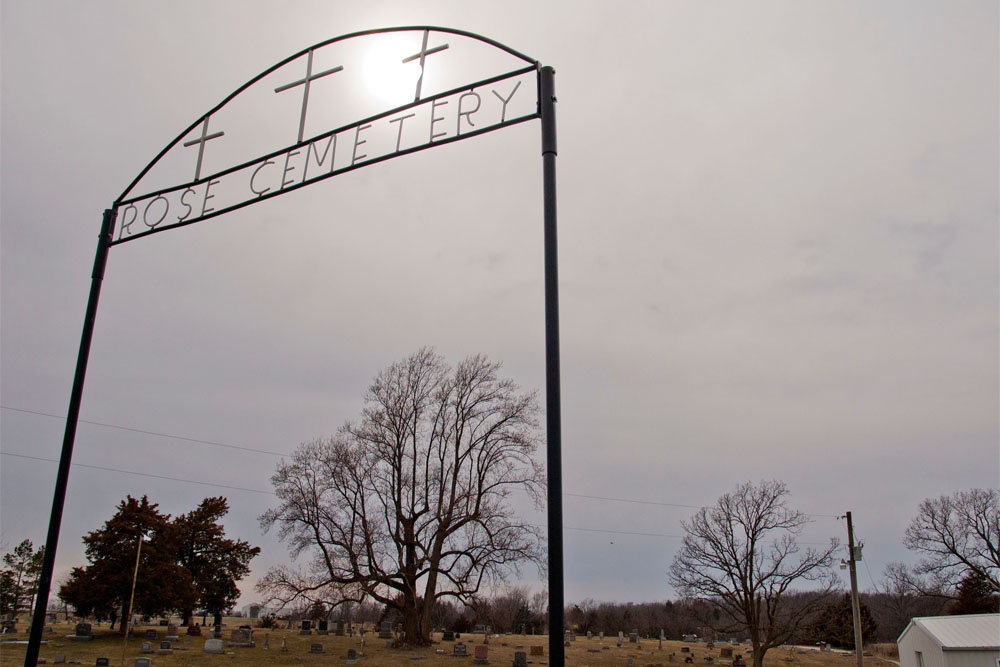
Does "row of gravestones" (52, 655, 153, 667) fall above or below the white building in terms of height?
below

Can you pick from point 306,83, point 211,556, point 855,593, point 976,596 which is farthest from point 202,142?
point 976,596

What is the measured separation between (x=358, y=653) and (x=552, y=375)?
1330 inches

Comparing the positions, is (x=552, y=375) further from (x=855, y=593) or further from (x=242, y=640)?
(x=242, y=640)

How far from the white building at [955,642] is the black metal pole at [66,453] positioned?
32516 mm

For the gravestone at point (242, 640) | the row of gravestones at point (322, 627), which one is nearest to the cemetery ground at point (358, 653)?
the gravestone at point (242, 640)

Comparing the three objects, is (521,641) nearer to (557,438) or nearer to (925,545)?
(925,545)

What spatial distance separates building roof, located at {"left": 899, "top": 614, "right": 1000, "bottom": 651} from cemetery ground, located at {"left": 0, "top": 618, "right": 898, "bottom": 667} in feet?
34.5

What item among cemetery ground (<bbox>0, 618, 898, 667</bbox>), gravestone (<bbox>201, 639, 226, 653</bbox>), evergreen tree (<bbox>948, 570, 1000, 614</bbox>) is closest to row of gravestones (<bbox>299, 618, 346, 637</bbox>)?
cemetery ground (<bbox>0, 618, 898, 667</bbox>)

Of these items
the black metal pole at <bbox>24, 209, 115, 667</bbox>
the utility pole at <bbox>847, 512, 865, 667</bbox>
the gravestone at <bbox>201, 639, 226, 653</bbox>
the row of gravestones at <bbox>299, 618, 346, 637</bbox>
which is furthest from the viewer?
the row of gravestones at <bbox>299, 618, 346, 637</bbox>

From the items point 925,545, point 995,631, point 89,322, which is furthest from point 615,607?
point 89,322

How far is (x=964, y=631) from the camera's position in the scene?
2908 cm

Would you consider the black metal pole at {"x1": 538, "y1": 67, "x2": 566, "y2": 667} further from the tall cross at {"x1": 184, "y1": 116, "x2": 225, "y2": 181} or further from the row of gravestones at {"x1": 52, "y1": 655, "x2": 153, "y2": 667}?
the row of gravestones at {"x1": 52, "y1": 655, "x2": 153, "y2": 667}

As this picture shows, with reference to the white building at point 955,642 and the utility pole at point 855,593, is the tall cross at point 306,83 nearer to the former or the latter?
A: the utility pole at point 855,593

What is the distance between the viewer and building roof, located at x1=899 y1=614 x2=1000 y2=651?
90.9ft
